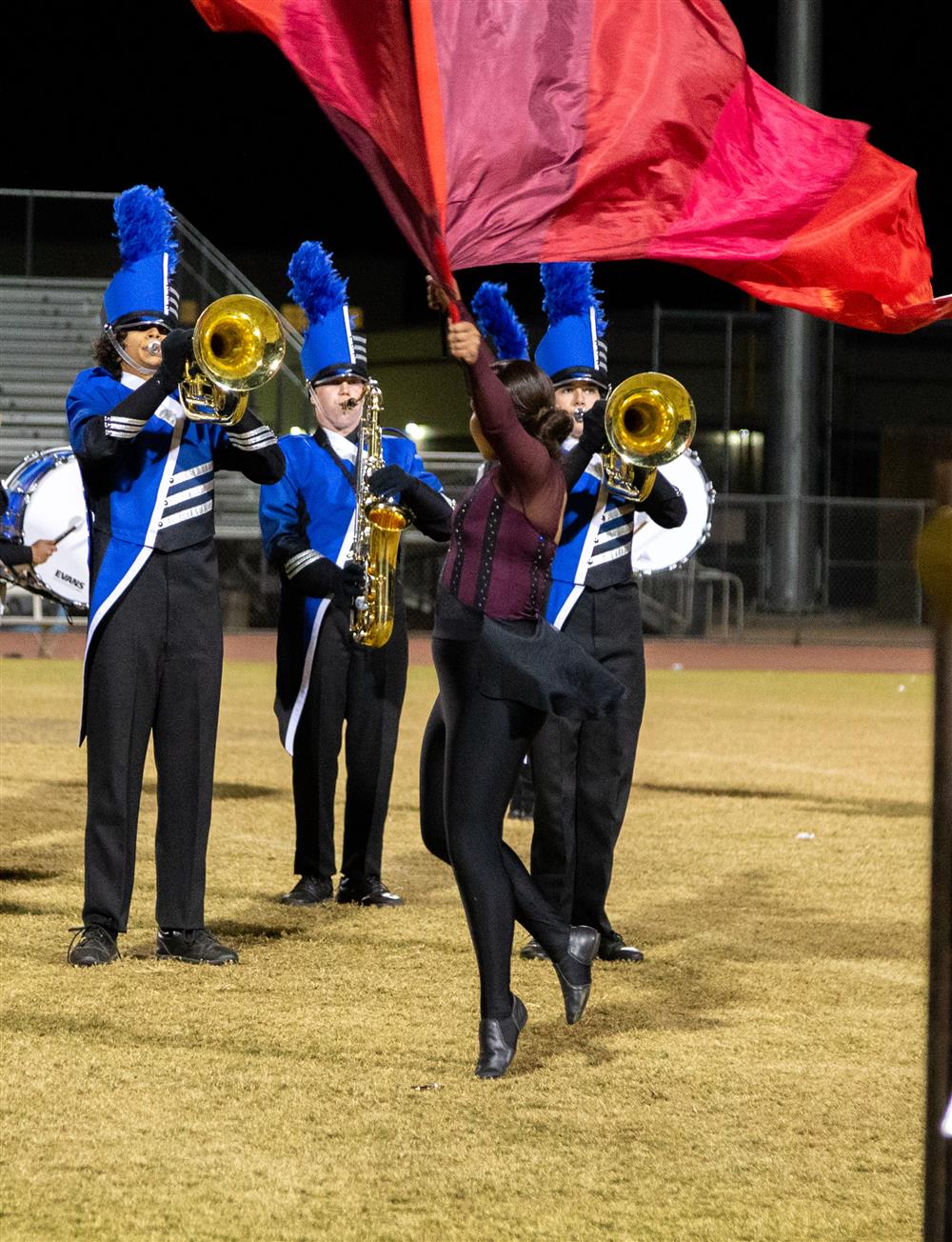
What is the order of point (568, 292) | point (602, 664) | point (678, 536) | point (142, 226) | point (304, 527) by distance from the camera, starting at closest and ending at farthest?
1. point (602, 664)
2. point (142, 226)
3. point (568, 292)
4. point (304, 527)
5. point (678, 536)

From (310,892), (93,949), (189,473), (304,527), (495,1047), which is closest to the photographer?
(495,1047)

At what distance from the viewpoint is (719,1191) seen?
3.99 m

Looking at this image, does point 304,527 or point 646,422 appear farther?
point 304,527

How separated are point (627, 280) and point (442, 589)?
35.7m

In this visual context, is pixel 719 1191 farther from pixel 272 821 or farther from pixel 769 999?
pixel 272 821

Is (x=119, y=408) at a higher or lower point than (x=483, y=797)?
higher

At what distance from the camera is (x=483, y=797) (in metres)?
4.88

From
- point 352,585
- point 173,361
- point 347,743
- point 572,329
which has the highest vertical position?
point 572,329

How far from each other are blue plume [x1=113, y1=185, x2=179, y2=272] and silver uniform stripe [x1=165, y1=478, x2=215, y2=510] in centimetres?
74

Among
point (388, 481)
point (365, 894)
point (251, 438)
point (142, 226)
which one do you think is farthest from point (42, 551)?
point (251, 438)

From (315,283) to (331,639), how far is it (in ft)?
4.78

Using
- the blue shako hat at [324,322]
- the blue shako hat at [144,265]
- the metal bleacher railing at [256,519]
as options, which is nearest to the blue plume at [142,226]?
the blue shako hat at [144,265]

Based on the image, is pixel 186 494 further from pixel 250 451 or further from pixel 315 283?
pixel 315 283

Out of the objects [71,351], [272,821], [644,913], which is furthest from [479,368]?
[71,351]
